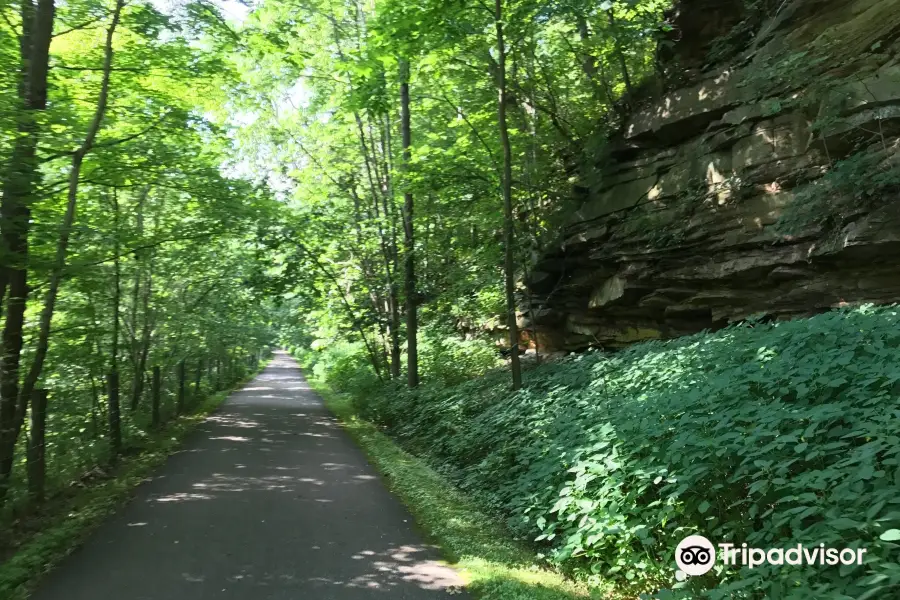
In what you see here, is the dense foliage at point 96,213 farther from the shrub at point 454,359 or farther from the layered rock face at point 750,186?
the layered rock face at point 750,186

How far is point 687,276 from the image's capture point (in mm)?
9742

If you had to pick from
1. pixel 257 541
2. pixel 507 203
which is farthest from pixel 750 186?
pixel 257 541

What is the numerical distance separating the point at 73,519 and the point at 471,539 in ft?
15.2

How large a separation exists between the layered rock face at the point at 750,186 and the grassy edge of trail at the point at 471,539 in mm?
5232

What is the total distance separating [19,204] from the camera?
18.8 feet

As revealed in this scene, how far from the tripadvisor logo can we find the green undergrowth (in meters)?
0.04

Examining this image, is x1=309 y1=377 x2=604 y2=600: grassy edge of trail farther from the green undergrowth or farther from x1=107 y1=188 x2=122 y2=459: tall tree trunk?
x1=107 y1=188 x2=122 y2=459: tall tree trunk

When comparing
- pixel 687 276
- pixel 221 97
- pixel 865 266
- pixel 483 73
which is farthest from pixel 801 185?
pixel 221 97

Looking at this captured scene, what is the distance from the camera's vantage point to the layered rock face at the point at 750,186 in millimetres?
7312

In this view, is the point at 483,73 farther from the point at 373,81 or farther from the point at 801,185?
the point at 801,185

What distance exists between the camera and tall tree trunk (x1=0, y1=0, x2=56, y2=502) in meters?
5.61

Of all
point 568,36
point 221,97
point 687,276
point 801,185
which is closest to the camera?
point 801,185

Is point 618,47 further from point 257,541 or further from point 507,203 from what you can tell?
point 257,541

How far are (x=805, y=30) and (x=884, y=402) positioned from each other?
7.00 meters
